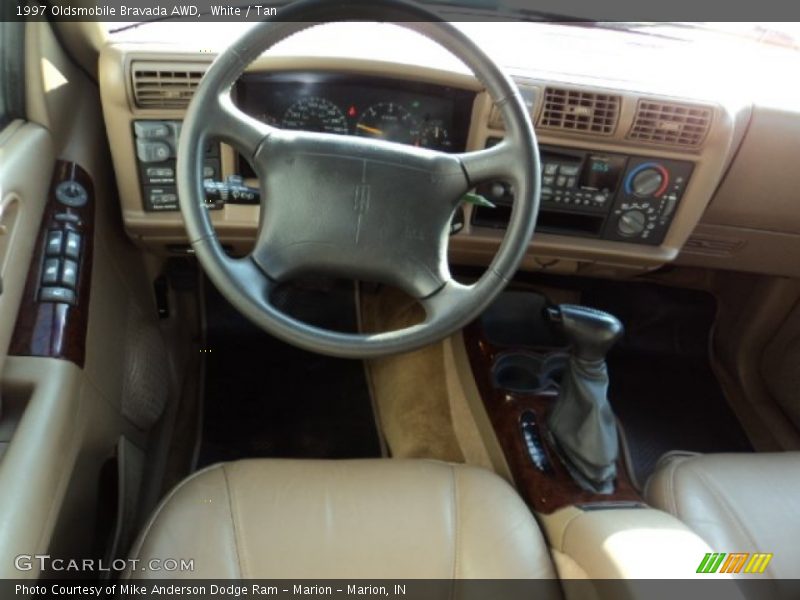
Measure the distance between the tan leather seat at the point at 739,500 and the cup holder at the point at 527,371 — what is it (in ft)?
0.96

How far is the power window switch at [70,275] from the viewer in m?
1.15

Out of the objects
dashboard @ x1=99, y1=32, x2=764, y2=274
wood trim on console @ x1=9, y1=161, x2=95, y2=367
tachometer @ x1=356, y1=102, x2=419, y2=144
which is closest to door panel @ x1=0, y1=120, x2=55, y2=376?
wood trim on console @ x1=9, y1=161, x2=95, y2=367

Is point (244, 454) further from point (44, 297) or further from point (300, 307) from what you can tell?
point (44, 297)

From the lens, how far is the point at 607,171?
4.61ft

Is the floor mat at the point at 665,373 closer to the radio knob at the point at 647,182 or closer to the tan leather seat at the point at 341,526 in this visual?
the radio knob at the point at 647,182

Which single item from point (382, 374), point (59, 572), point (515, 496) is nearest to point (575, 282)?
point (382, 374)

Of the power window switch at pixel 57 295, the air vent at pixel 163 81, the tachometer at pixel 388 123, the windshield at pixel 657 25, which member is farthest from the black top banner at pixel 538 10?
the power window switch at pixel 57 295

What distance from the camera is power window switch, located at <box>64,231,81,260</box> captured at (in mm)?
1177

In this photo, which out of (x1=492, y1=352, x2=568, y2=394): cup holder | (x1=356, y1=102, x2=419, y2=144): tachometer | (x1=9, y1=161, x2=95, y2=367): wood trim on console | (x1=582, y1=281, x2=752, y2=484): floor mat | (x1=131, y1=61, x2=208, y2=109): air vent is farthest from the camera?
(x1=582, y1=281, x2=752, y2=484): floor mat

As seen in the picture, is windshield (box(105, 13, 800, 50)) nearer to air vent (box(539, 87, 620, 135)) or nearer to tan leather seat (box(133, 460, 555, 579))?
air vent (box(539, 87, 620, 135))

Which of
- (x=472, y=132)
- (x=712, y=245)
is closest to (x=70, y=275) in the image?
(x=472, y=132)

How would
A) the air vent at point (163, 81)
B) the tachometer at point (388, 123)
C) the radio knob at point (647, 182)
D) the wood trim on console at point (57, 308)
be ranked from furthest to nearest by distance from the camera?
the radio knob at point (647, 182)
the tachometer at point (388, 123)
the air vent at point (163, 81)
the wood trim on console at point (57, 308)

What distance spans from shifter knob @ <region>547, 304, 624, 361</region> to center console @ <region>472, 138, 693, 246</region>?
275mm

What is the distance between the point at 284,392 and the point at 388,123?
2.91 ft
